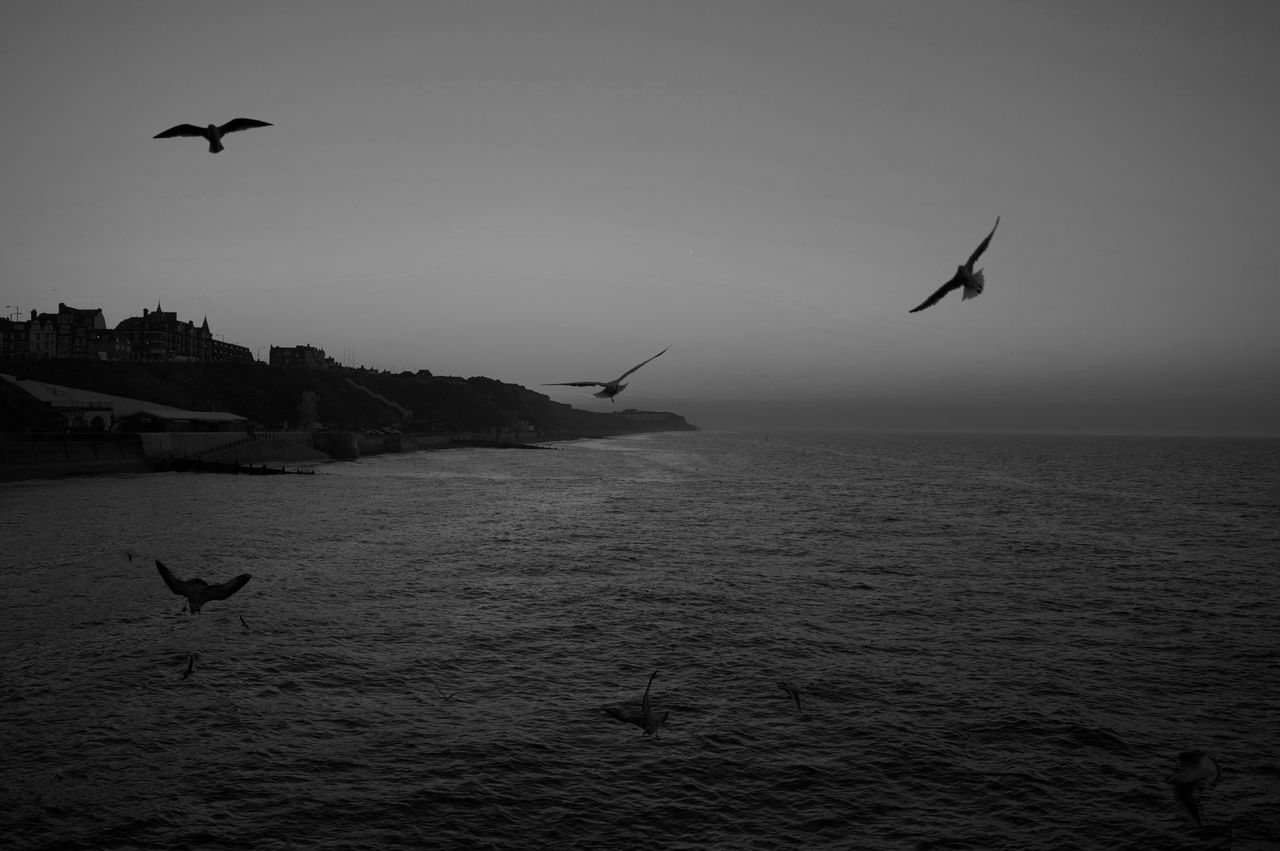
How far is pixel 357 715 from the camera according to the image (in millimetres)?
20047

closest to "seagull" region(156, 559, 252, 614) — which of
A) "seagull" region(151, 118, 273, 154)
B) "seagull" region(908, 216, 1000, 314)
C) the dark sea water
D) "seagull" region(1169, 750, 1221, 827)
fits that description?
the dark sea water

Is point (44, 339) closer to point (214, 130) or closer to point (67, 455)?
point (67, 455)

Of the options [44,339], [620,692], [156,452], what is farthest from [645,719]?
[44,339]

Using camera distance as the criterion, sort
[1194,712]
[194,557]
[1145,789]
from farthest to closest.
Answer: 1. [194,557]
2. [1194,712]
3. [1145,789]

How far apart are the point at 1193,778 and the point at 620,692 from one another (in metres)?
13.5

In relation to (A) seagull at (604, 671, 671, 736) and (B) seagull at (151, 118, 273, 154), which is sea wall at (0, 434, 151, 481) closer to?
(B) seagull at (151, 118, 273, 154)

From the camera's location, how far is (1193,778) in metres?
17.1

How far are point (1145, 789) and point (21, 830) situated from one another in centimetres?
2252

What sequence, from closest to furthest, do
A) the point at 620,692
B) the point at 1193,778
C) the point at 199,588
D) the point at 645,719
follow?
the point at 1193,778 < the point at 199,588 < the point at 645,719 < the point at 620,692

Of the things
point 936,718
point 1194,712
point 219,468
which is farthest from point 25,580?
point 219,468

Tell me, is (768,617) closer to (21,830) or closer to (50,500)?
(21,830)

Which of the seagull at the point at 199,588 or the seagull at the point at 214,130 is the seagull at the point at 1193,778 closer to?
the seagull at the point at 199,588

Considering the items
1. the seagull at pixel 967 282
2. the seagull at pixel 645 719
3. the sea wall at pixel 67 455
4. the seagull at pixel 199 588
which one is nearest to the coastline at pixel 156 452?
the sea wall at pixel 67 455

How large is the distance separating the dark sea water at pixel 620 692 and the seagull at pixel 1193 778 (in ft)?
0.89
